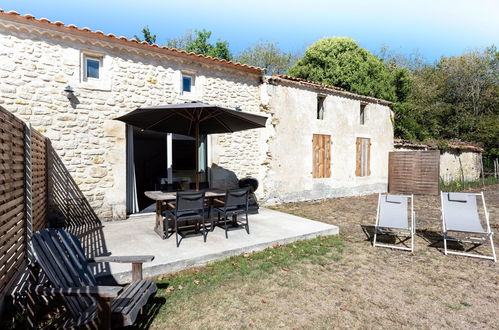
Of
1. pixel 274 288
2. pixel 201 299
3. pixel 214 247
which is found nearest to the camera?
pixel 201 299

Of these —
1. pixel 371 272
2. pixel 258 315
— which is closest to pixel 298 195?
pixel 371 272

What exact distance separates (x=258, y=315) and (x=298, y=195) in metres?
6.92

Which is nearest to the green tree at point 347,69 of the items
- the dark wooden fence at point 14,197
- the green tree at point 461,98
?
the green tree at point 461,98

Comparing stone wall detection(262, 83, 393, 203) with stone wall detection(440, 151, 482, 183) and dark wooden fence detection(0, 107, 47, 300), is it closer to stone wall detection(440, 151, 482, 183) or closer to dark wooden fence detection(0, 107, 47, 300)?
stone wall detection(440, 151, 482, 183)

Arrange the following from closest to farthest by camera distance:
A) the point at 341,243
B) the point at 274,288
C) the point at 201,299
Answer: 1. the point at 201,299
2. the point at 274,288
3. the point at 341,243

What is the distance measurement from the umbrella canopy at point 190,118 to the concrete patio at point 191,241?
2124 mm

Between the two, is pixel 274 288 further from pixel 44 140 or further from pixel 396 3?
pixel 396 3

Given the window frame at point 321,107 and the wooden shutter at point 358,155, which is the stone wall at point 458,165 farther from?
the window frame at point 321,107

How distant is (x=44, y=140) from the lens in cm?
534

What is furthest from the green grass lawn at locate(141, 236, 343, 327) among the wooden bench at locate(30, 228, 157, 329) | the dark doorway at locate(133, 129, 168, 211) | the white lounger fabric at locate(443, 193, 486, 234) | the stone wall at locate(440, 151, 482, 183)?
the stone wall at locate(440, 151, 482, 183)

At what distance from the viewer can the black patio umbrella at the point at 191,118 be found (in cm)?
452

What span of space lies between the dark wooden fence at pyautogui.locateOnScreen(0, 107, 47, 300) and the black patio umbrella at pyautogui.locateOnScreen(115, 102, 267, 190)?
166 cm

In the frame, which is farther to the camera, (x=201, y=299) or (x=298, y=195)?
(x=298, y=195)

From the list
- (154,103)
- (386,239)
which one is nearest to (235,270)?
(386,239)
